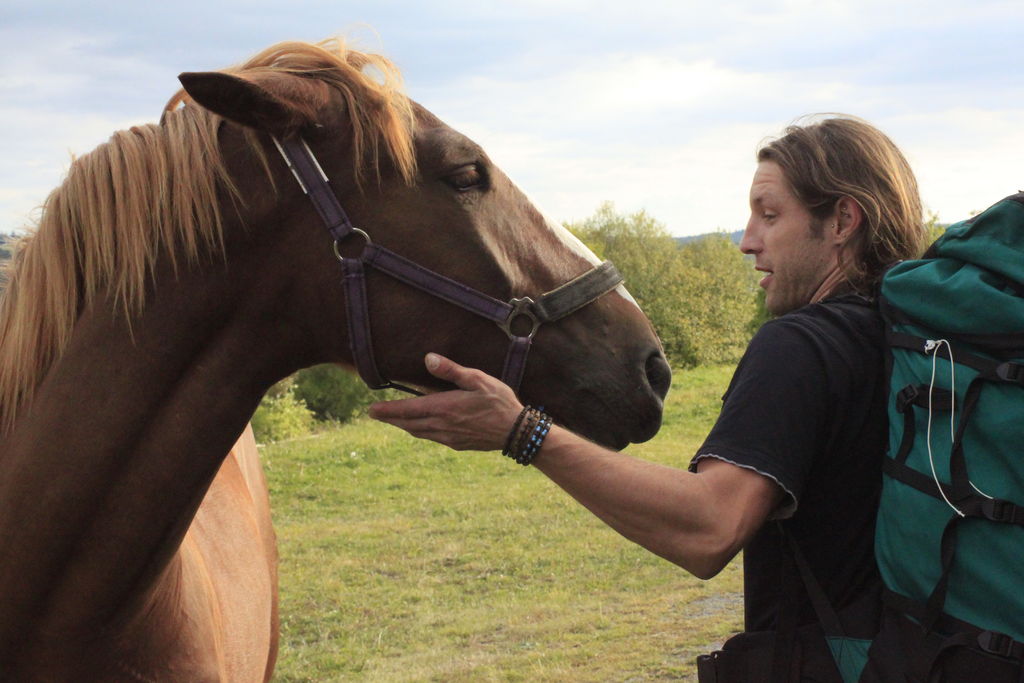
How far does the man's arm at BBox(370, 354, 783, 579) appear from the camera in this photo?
1636 mm

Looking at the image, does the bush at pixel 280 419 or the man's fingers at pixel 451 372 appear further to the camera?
the bush at pixel 280 419

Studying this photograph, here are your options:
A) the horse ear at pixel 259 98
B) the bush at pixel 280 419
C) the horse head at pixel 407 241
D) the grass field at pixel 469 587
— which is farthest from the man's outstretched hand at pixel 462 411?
the bush at pixel 280 419

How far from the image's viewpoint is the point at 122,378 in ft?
6.09

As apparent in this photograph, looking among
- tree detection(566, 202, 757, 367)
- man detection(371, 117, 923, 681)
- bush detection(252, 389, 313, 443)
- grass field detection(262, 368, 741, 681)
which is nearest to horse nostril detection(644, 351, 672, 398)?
man detection(371, 117, 923, 681)

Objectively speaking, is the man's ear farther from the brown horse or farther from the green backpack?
the brown horse

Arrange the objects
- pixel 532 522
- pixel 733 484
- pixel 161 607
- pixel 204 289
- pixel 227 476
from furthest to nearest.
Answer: pixel 532 522, pixel 227 476, pixel 161 607, pixel 204 289, pixel 733 484

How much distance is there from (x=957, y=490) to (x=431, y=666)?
4642 mm

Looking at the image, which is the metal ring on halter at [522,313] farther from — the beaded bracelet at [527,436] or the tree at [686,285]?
the tree at [686,285]

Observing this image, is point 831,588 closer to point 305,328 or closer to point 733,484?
point 733,484

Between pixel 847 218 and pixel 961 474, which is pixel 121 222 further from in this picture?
pixel 961 474

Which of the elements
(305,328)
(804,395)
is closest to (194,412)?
(305,328)

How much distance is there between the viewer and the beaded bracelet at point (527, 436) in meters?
1.80

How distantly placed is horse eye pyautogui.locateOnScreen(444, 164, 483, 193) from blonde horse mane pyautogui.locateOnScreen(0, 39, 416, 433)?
0.31 ft

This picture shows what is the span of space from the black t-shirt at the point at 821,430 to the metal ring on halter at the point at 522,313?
488 millimetres
